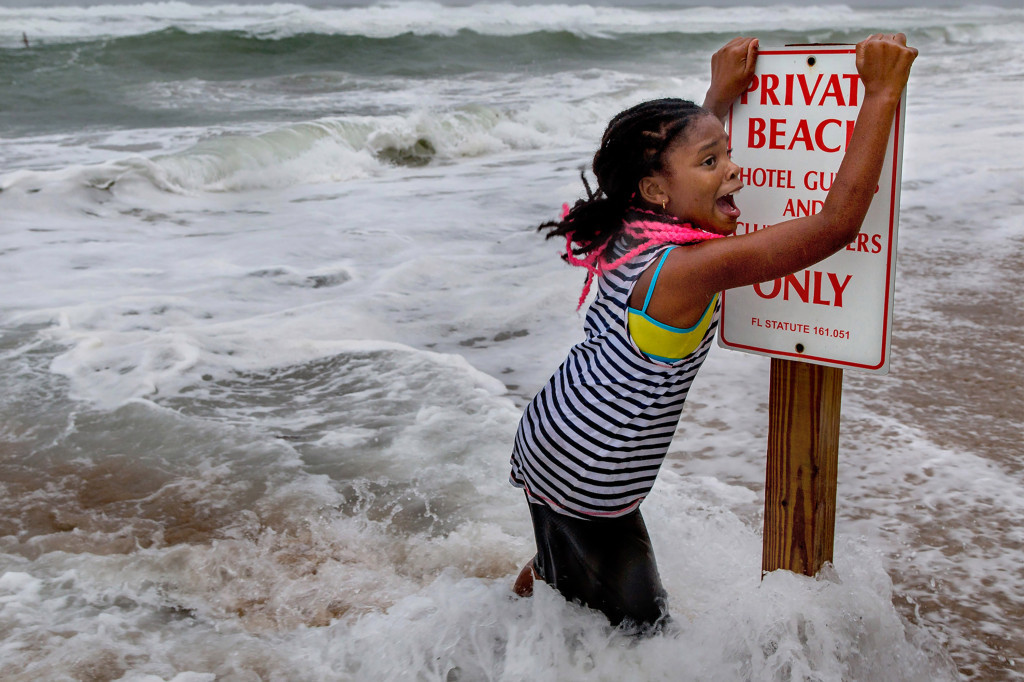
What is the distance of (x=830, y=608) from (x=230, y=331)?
13.0 ft

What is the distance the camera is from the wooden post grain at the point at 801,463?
6.78 feet

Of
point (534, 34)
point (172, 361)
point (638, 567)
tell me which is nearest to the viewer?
point (638, 567)

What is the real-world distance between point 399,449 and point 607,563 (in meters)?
1.89

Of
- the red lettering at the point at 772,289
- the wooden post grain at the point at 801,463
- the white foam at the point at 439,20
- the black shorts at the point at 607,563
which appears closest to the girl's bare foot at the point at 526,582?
the black shorts at the point at 607,563

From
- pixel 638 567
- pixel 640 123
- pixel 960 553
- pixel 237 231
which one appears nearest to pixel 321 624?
pixel 638 567

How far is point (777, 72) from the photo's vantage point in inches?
75.2

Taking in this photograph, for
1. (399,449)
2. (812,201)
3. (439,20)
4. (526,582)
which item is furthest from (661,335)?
(439,20)

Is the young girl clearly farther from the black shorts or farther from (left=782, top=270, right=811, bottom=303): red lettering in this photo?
(left=782, top=270, right=811, bottom=303): red lettering

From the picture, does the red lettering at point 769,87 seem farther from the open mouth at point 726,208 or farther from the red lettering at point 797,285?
the red lettering at point 797,285

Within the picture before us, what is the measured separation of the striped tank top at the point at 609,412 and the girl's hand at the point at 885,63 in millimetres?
472

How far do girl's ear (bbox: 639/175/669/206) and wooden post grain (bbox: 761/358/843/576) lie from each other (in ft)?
1.47

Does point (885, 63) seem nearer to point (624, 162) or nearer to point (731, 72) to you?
point (731, 72)

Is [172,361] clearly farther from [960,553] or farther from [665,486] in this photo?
[960,553]

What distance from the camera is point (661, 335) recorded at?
1898mm
